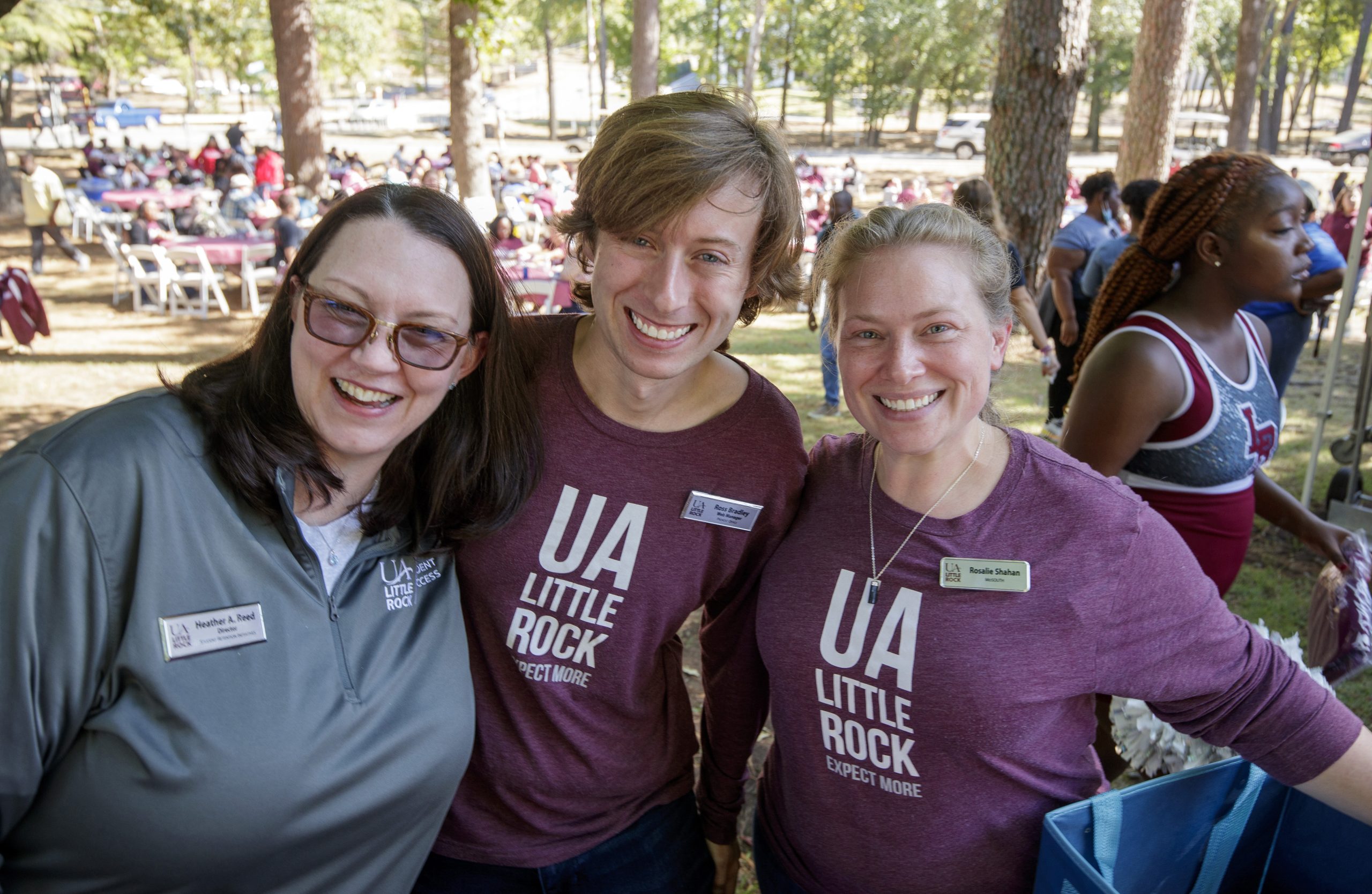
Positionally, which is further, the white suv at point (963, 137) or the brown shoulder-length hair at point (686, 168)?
the white suv at point (963, 137)

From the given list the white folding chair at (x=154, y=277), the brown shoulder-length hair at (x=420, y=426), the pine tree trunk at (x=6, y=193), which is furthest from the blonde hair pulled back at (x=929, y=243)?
the pine tree trunk at (x=6, y=193)

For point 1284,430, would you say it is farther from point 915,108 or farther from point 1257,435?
point 915,108

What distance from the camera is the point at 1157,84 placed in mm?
12023

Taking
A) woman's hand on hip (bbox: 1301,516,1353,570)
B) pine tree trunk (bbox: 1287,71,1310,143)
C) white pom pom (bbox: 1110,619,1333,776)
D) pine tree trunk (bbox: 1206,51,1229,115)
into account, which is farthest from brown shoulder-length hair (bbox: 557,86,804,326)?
pine tree trunk (bbox: 1287,71,1310,143)

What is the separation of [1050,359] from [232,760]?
688 cm

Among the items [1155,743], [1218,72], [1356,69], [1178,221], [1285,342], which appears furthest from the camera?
[1356,69]

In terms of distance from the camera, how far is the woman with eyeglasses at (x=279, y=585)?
1382 millimetres

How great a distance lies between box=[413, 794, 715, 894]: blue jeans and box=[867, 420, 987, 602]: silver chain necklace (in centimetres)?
77

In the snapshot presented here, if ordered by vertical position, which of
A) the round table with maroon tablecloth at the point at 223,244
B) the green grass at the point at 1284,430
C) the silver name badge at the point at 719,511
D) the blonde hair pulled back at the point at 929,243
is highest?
the blonde hair pulled back at the point at 929,243

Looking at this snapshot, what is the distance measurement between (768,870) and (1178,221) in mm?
2134

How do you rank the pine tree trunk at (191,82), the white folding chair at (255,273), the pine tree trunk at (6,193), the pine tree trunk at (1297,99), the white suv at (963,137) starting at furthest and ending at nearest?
the pine tree trunk at (1297,99)
the pine tree trunk at (191,82)
the white suv at (963,137)
the pine tree trunk at (6,193)
the white folding chair at (255,273)

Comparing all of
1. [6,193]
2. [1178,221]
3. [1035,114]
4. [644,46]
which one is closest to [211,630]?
[1178,221]

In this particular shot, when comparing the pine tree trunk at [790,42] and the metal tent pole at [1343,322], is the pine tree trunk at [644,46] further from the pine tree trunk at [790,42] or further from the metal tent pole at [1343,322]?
the pine tree trunk at [790,42]

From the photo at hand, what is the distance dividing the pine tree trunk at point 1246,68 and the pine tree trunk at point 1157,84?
6948 millimetres
